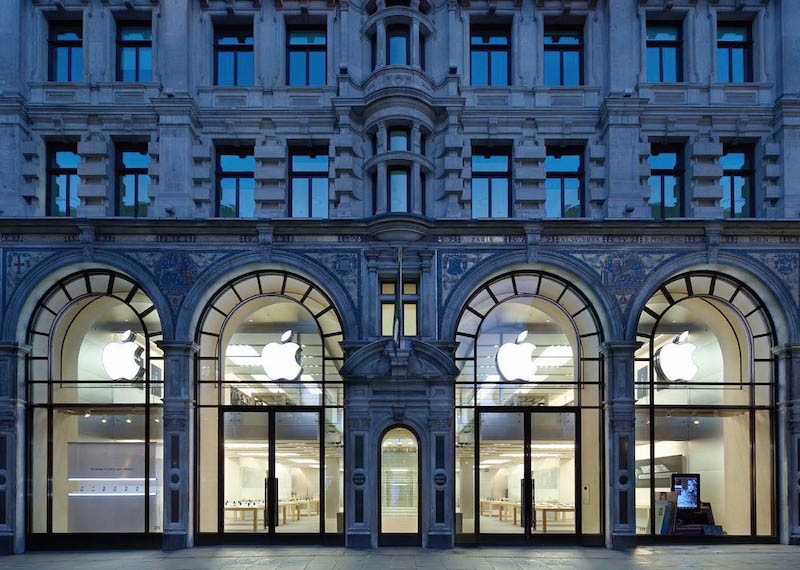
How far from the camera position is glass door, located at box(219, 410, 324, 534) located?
75.2 feet

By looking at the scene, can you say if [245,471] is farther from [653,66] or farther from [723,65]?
[723,65]

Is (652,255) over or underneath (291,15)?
underneath

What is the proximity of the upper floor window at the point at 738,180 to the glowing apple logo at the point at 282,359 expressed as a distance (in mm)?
13505

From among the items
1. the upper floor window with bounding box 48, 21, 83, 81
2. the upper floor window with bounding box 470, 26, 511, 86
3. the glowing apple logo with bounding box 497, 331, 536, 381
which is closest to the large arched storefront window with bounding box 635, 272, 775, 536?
the glowing apple logo with bounding box 497, 331, 536, 381

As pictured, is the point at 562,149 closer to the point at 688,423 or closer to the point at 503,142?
the point at 503,142

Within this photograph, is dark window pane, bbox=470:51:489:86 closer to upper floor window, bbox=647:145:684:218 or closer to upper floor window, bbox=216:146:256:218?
upper floor window, bbox=647:145:684:218

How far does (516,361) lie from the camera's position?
2339 centimetres

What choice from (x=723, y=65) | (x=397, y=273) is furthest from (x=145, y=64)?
(x=723, y=65)

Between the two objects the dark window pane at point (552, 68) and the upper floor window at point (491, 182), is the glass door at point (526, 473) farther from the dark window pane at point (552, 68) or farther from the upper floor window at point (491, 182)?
the dark window pane at point (552, 68)

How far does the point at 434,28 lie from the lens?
79.1 feet

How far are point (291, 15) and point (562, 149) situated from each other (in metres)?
9.06

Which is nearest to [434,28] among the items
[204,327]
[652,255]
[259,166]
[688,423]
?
[259,166]

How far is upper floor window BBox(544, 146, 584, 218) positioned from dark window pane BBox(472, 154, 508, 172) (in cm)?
127

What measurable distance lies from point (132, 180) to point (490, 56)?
37.3 feet
